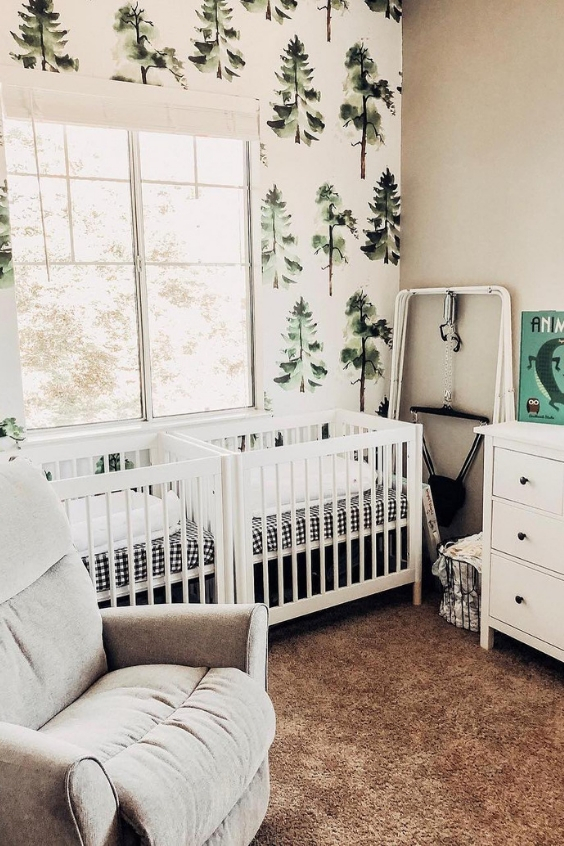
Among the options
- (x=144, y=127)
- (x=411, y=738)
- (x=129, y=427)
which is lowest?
(x=411, y=738)

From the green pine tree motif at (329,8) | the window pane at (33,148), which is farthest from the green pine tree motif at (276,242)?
the window pane at (33,148)

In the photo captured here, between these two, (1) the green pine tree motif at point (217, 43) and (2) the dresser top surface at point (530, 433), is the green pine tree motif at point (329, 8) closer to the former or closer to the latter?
(1) the green pine tree motif at point (217, 43)

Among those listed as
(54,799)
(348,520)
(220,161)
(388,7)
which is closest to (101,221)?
(220,161)

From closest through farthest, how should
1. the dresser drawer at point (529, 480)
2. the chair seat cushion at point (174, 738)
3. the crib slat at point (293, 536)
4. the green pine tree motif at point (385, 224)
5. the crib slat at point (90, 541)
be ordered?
1. the chair seat cushion at point (174, 738)
2. the crib slat at point (90, 541)
3. the dresser drawer at point (529, 480)
4. the crib slat at point (293, 536)
5. the green pine tree motif at point (385, 224)

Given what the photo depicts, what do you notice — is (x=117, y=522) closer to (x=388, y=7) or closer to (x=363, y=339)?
(x=363, y=339)

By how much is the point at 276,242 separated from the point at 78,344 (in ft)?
3.39

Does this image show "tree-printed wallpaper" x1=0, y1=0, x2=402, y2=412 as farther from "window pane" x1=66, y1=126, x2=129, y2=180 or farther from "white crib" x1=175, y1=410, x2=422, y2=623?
"white crib" x1=175, y1=410, x2=422, y2=623

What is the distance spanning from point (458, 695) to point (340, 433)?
4.92 feet

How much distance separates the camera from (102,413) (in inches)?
123

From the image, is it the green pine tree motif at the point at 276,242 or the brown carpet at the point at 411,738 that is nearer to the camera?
the brown carpet at the point at 411,738

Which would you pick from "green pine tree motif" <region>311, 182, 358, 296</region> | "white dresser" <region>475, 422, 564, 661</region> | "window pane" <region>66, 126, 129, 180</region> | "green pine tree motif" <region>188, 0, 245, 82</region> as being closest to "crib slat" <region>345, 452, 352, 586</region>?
"white dresser" <region>475, 422, 564, 661</region>

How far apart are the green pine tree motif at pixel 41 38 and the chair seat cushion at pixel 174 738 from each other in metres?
2.21

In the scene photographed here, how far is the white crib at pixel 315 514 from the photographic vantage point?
274 cm

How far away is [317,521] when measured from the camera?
2975 millimetres
